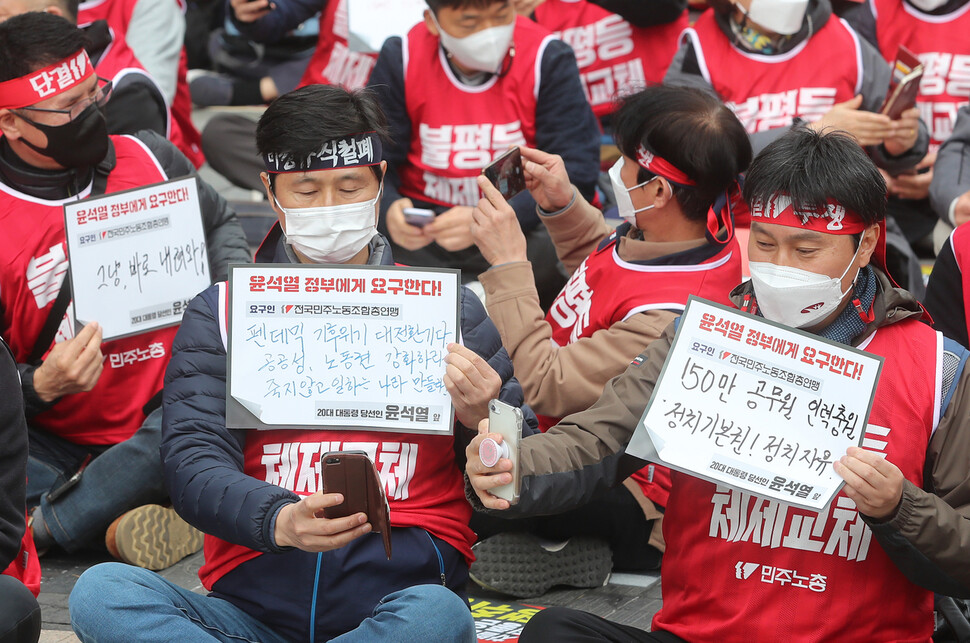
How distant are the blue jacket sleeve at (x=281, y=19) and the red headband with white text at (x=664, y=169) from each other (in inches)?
136

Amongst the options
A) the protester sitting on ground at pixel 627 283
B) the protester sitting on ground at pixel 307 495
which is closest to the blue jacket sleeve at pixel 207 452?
the protester sitting on ground at pixel 307 495

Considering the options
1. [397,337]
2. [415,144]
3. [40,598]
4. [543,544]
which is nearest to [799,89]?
[415,144]

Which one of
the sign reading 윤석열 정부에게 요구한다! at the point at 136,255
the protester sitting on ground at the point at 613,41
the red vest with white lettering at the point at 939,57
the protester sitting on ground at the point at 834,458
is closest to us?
the protester sitting on ground at the point at 834,458

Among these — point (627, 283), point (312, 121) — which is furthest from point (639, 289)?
point (312, 121)

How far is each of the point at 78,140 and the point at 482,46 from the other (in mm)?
1578

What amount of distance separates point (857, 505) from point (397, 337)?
3.45 feet

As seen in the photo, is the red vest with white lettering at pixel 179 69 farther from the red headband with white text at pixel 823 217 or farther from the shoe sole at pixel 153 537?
the red headband with white text at pixel 823 217

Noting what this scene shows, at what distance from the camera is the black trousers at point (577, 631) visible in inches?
104

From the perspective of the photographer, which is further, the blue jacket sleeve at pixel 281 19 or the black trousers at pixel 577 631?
the blue jacket sleeve at pixel 281 19

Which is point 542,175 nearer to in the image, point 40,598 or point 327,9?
point 40,598

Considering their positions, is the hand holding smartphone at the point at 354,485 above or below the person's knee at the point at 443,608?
above

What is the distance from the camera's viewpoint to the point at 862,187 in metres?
2.66

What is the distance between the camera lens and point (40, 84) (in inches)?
158

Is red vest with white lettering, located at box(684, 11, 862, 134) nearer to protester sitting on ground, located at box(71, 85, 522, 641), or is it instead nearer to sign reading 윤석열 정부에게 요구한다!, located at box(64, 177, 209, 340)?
sign reading 윤석열 정부에게 요구한다!, located at box(64, 177, 209, 340)
